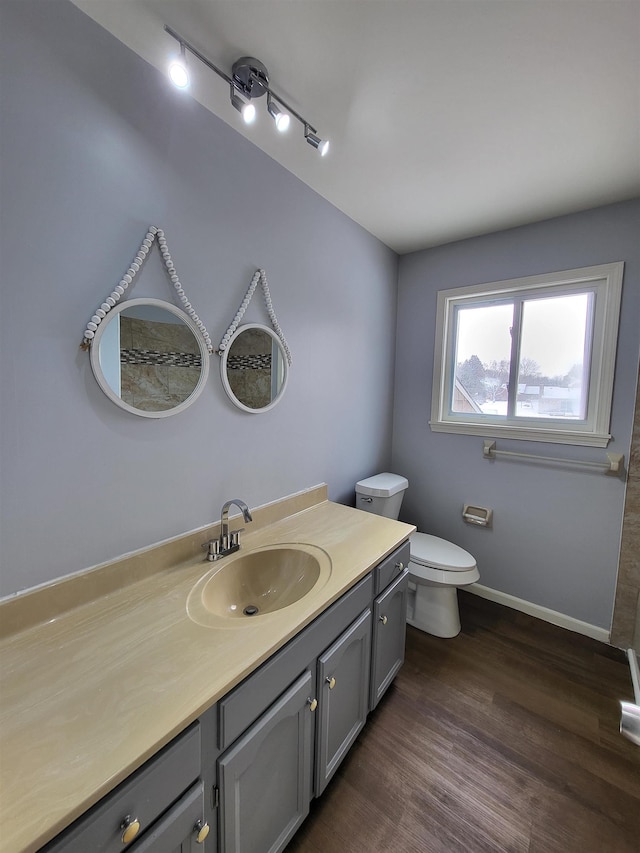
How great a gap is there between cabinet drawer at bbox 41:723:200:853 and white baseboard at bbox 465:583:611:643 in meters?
2.17

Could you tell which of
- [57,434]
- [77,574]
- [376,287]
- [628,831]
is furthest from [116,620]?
[376,287]

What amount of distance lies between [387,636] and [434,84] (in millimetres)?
2108

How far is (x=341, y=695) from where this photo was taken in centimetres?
116

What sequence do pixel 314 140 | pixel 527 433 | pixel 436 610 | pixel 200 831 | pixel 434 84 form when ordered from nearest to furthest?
pixel 200 831 → pixel 434 84 → pixel 314 140 → pixel 436 610 → pixel 527 433

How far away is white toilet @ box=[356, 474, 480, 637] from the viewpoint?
6.07ft

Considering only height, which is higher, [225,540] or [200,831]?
[225,540]

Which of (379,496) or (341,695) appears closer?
(341,695)

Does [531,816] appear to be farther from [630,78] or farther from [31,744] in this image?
[630,78]

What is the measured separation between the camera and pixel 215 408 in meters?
1.32

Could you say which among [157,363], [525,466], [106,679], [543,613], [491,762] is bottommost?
[491,762]

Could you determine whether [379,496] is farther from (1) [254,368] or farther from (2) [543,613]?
(2) [543,613]

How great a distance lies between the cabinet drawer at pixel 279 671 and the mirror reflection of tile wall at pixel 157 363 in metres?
0.85

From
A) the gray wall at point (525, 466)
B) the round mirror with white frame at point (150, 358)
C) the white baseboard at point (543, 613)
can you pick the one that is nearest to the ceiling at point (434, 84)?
the gray wall at point (525, 466)

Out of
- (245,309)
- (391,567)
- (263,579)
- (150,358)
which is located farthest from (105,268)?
(391,567)
